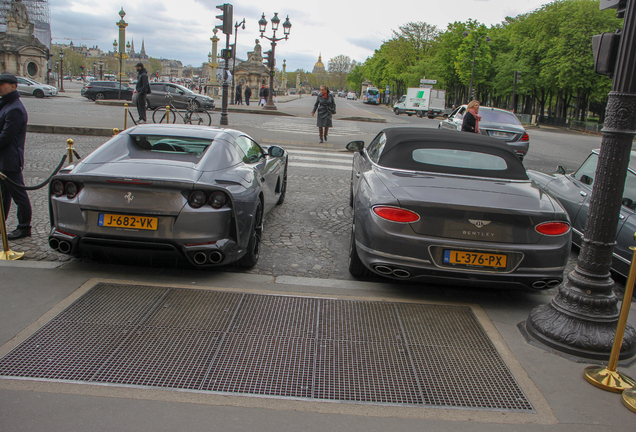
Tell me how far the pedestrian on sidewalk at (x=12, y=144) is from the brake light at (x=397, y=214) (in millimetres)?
3764

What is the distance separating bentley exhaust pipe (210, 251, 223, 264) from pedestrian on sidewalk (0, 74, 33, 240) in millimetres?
2445

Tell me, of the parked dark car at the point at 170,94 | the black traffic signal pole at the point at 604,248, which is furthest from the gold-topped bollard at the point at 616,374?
the parked dark car at the point at 170,94

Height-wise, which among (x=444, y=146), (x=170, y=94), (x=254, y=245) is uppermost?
(x=170, y=94)

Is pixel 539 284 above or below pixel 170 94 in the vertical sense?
below

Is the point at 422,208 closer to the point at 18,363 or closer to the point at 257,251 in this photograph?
the point at 257,251

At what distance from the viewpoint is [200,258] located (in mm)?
4383

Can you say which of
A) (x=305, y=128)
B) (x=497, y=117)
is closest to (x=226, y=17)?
(x=305, y=128)

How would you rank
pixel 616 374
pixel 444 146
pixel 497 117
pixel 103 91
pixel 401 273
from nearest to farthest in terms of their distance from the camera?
1. pixel 616 374
2. pixel 401 273
3. pixel 444 146
4. pixel 497 117
5. pixel 103 91

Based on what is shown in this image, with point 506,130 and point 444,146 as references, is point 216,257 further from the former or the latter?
point 506,130

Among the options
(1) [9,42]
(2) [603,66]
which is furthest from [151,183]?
(1) [9,42]

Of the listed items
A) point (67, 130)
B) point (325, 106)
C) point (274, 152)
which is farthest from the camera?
point (325, 106)

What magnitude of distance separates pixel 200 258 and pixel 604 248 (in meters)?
3.08

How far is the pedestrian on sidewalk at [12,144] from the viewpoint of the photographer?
531 centimetres

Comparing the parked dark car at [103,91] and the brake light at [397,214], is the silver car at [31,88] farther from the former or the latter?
the brake light at [397,214]
